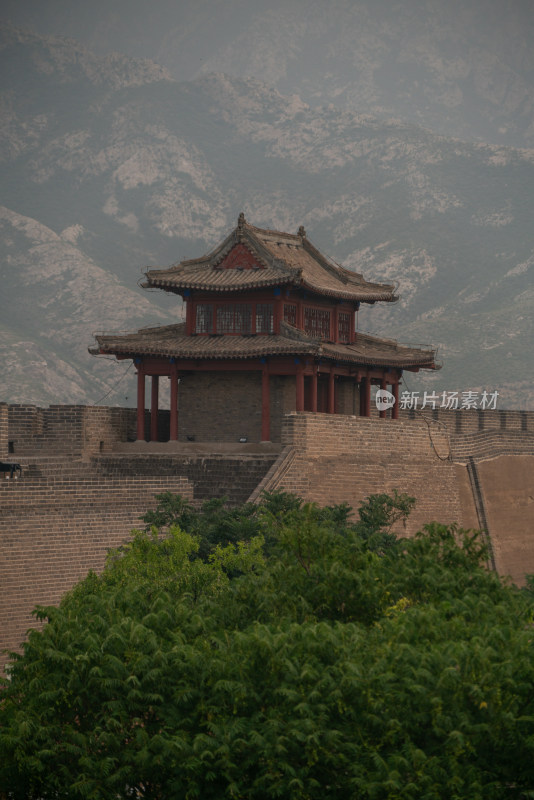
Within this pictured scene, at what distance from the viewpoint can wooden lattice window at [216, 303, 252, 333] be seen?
38.0 metres

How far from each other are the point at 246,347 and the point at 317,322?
3.49 metres

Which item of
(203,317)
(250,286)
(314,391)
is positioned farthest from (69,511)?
(203,317)

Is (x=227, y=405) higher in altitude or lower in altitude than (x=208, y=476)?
higher

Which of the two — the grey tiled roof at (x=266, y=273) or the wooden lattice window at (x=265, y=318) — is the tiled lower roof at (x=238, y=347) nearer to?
the wooden lattice window at (x=265, y=318)

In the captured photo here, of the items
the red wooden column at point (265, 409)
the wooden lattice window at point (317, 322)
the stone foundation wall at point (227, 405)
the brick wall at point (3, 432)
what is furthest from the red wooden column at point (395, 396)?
the brick wall at point (3, 432)

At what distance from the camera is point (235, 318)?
125 ft

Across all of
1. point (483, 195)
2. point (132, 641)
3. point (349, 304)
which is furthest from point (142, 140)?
point (132, 641)

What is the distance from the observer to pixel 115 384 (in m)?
117

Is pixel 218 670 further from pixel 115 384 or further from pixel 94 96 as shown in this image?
pixel 94 96

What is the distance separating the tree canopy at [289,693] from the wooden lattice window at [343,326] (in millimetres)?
22229

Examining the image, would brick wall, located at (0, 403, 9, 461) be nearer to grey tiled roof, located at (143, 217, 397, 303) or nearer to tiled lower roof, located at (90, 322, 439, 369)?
tiled lower roof, located at (90, 322, 439, 369)

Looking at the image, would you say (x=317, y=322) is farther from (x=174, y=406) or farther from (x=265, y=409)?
(x=174, y=406)

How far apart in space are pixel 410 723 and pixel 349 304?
27.0 meters

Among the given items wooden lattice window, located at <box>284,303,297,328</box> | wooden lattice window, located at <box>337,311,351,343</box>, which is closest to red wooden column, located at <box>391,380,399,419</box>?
wooden lattice window, located at <box>337,311,351,343</box>
